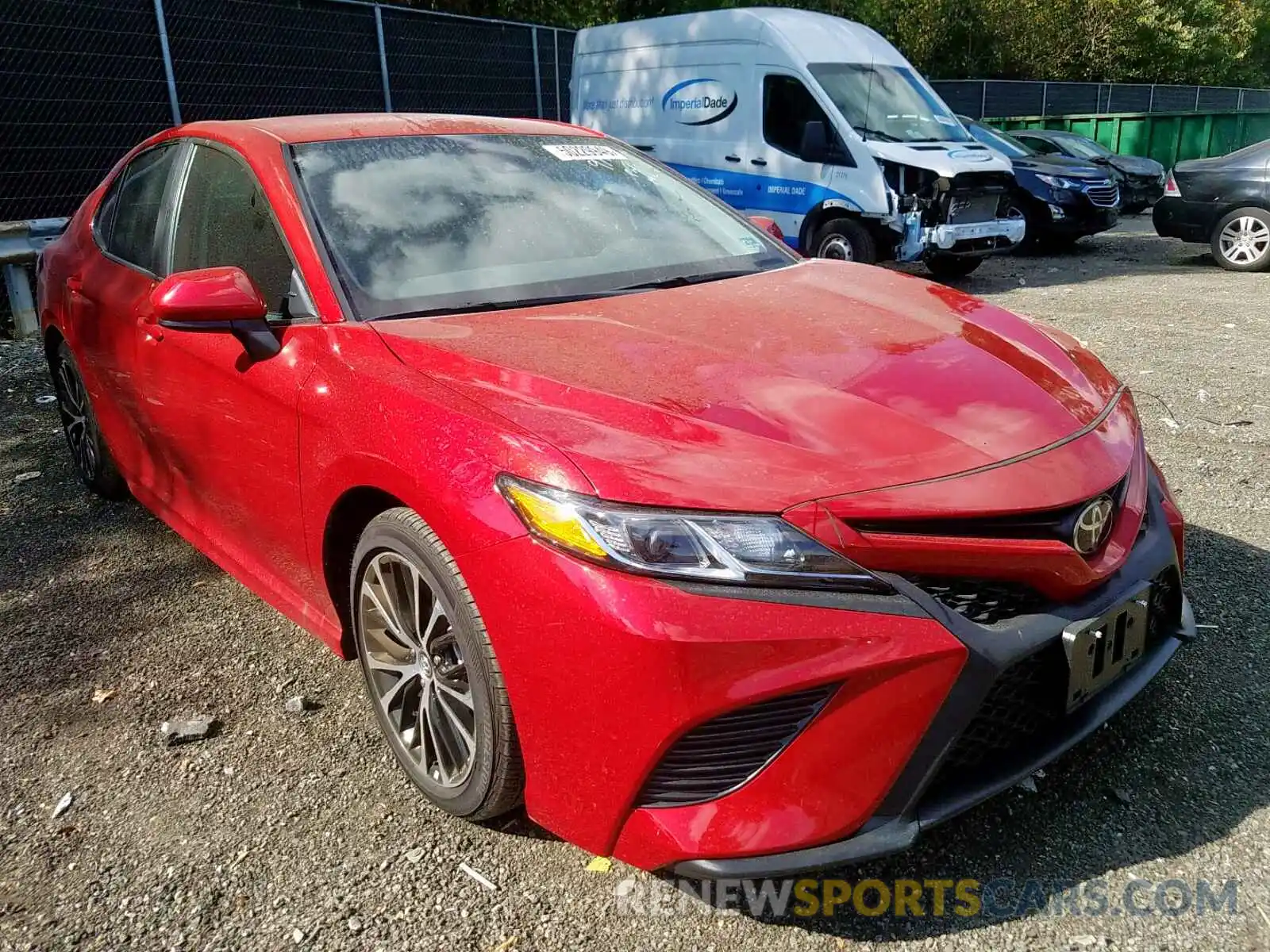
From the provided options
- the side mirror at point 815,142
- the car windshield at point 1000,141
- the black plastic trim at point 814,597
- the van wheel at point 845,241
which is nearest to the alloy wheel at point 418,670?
the black plastic trim at point 814,597

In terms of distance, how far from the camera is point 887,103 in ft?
33.4

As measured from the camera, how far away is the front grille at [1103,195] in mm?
12211

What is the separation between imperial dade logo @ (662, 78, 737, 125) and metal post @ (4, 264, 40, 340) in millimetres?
6202

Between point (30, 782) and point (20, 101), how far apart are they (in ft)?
26.2

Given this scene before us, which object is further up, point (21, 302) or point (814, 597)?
point (814, 597)

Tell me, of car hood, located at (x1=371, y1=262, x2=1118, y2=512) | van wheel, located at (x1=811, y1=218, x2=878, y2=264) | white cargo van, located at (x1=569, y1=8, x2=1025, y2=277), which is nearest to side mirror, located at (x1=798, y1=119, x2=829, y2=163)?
white cargo van, located at (x1=569, y1=8, x2=1025, y2=277)

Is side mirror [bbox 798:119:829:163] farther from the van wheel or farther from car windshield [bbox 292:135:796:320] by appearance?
car windshield [bbox 292:135:796:320]

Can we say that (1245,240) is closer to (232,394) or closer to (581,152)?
(581,152)

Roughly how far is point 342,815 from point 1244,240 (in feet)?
38.4

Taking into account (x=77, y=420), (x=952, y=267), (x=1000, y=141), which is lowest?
(x=952, y=267)

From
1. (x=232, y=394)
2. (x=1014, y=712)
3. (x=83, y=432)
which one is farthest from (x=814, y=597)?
(x=83, y=432)

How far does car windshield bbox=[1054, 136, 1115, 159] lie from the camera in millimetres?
15242

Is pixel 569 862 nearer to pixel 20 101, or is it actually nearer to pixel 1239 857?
pixel 1239 857

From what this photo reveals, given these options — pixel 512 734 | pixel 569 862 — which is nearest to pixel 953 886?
pixel 569 862
